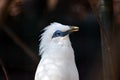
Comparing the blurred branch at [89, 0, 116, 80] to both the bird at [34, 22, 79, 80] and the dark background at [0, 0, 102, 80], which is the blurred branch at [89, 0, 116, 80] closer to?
the bird at [34, 22, 79, 80]

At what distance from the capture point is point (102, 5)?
4.69 feet

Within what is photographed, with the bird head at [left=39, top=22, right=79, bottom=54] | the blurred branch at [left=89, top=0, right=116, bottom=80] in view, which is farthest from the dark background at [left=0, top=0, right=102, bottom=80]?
the blurred branch at [left=89, top=0, right=116, bottom=80]

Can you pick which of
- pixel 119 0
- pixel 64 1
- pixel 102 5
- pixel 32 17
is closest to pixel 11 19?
pixel 32 17

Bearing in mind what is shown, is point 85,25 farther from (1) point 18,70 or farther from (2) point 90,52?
(1) point 18,70

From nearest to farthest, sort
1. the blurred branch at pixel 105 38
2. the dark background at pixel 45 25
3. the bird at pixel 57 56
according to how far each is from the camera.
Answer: the blurred branch at pixel 105 38, the bird at pixel 57 56, the dark background at pixel 45 25

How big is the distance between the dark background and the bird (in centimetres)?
121

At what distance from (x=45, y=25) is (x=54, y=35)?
51.6 inches

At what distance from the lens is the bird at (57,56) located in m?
1.79

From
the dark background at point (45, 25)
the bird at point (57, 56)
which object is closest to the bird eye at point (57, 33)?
the bird at point (57, 56)

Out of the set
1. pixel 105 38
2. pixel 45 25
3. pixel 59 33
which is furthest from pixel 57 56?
pixel 45 25

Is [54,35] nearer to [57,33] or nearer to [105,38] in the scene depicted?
[57,33]

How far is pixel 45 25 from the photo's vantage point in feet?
10.6

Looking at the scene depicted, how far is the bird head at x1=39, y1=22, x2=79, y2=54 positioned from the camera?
1851 mm

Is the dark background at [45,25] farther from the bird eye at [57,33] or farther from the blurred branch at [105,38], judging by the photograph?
the blurred branch at [105,38]
